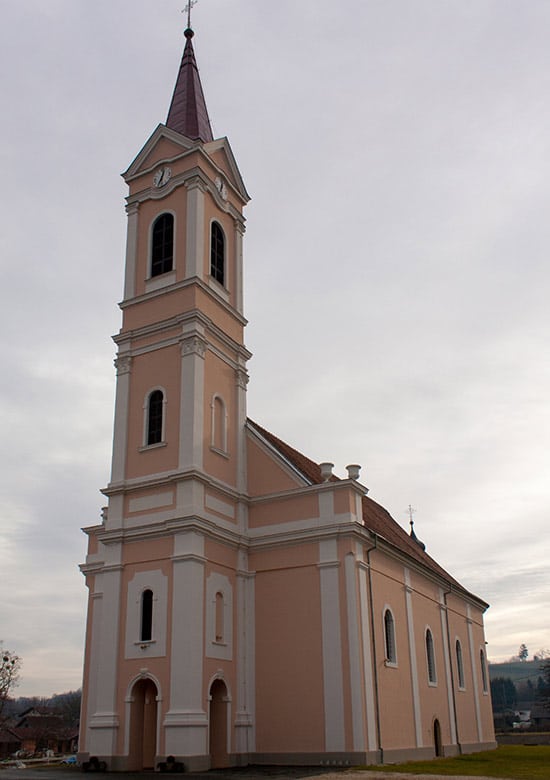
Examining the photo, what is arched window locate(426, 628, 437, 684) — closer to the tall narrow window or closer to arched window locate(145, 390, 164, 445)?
the tall narrow window

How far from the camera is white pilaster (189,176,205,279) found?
91.5 feet

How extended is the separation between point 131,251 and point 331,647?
1671cm

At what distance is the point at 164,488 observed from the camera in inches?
995

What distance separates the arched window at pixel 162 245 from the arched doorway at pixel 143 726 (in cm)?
1489

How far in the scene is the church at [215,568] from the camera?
23.2 meters

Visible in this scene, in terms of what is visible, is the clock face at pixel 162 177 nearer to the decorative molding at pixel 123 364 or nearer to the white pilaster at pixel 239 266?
the white pilaster at pixel 239 266

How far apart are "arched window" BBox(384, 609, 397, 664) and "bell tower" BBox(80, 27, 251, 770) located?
207 inches

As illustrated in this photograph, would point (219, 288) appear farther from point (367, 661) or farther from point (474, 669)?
point (474, 669)

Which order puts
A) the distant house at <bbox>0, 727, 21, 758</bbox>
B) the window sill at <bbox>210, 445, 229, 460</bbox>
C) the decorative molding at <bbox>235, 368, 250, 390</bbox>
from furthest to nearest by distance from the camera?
the distant house at <bbox>0, 727, 21, 758</bbox> → the decorative molding at <bbox>235, 368, 250, 390</bbox> → the window sill at <bbox>210, 445, 229, 460</bbox>

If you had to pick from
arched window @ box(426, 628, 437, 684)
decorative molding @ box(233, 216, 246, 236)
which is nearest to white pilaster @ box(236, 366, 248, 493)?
decorative molding @ box(233, 216, 246, 236)

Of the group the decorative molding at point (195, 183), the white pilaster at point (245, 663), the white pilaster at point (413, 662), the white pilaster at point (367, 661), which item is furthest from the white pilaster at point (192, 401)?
the white pilaster at point (413, 662)

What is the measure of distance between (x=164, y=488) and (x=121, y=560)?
2853mm

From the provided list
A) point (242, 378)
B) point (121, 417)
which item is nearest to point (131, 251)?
point (242, 378)

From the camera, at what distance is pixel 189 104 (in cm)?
3300
